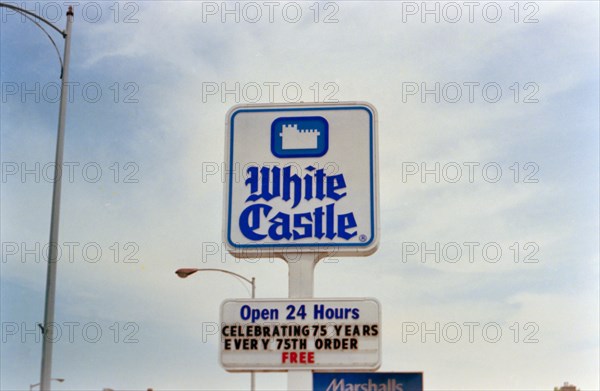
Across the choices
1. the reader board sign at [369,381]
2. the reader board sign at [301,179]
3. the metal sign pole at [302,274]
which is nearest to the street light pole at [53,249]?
the reader board sign at [301,179]

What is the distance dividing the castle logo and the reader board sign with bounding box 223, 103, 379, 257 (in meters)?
0.01

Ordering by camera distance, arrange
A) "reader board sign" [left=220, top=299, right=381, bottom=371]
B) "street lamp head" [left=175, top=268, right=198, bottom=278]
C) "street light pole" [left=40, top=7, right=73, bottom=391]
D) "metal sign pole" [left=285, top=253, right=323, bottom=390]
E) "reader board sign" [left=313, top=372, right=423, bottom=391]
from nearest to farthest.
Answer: "reader board sign" [left=313, top=372, right=423, bottom=391]
"reader board sign" [left=220, top=299, right=381, bottom=371]
"metal sign pole" [left=285, top=253, right=323, bottom=390]
"street light pole" [left=40, top=7, right=73, bottom=391]
"street lamp head" [left=175, top=268, right=198, bottom=278]

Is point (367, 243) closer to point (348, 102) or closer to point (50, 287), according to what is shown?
point (348, 102)

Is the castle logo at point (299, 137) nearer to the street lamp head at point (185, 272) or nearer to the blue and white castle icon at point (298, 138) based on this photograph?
the blue and white castle icon at point (298, 138)

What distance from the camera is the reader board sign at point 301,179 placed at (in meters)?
11.0

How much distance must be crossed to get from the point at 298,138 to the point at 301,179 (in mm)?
659

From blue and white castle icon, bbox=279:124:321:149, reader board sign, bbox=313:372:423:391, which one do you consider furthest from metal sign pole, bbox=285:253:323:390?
blue and white castle icon, bbox=279:124:321:149

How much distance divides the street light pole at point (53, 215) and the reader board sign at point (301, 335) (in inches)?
262

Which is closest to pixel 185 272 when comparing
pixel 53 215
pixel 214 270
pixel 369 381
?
pixel 214 270

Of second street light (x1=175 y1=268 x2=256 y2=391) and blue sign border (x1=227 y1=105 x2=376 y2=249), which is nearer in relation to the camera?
blue sign border (x1=227 y1=105 x2=376 y2=249)

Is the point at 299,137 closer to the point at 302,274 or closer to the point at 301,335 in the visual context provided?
the point at 302,274

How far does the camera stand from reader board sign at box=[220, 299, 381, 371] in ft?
34.3

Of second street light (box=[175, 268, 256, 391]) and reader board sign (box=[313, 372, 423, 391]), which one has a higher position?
A: second street light (box=[175, 268, 256, 391])

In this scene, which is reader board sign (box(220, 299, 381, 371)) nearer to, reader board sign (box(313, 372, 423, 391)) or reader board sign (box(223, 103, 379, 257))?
reader board sign (box(313, 372, 423, 391))
